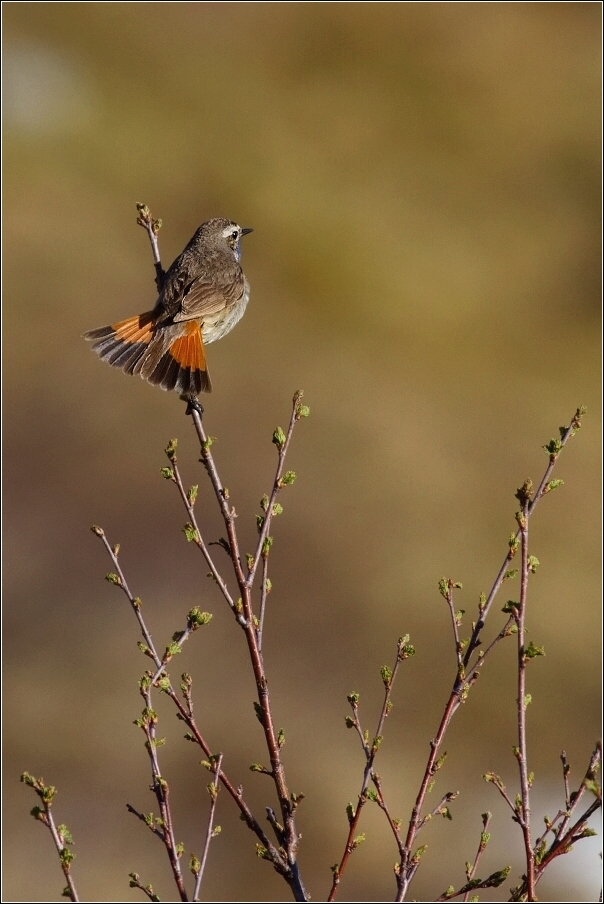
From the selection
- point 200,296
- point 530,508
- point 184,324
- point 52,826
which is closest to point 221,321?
point 200,296

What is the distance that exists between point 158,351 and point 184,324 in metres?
0.42

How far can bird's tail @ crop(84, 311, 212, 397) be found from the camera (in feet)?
18.6

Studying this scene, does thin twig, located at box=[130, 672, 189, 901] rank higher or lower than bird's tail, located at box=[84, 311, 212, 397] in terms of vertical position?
lower

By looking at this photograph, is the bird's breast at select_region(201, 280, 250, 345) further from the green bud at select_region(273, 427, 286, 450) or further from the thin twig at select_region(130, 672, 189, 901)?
the thin twig at select_region(130, 672, 189, 901)

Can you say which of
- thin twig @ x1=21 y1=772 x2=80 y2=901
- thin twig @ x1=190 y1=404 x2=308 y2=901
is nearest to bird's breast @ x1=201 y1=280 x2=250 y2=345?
thin twig @ x1=190 y1=404 x2=308 y2=901

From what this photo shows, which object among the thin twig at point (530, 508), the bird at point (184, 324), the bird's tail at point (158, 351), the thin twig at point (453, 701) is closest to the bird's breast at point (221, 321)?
the bird at point (184, 324)

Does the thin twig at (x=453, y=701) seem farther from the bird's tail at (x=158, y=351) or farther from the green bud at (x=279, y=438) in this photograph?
the bird's tail at (x=158, y=351)

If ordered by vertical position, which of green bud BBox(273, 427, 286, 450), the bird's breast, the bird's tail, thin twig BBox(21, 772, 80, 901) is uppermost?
the bird's breast

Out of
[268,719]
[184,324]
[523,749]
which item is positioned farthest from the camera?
[184,324]

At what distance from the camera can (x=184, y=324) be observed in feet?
20.6

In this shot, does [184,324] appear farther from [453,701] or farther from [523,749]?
[523,749]

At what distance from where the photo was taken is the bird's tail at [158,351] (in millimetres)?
5660

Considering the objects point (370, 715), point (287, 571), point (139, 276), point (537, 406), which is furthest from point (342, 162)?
point (370, 715)

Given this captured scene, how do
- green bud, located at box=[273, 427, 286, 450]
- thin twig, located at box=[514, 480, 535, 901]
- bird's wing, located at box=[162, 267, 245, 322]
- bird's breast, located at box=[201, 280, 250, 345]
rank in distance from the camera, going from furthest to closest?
1. bird's breast, located at box=[201, 280, 250, 345]
2. bird's wing, located at box=[162, 267, 245, 322]
3. green bud, located at box=[273, 427, 286, 450]
4. thin twig, located at box=[514, 480, 535, 901]
